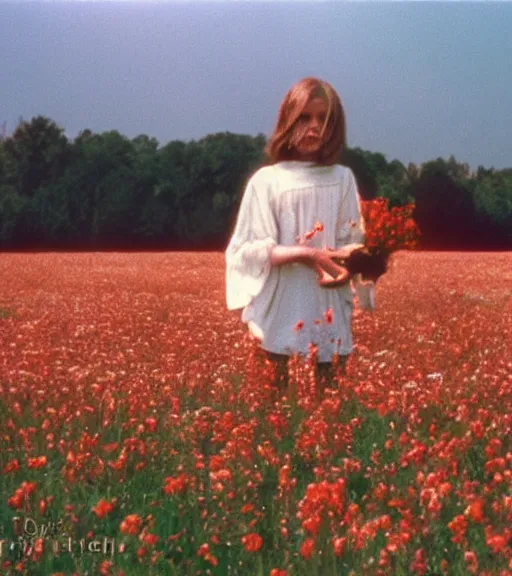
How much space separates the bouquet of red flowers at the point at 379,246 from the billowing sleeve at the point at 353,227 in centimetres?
24

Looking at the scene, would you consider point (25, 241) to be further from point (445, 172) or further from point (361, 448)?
point (445, 172)

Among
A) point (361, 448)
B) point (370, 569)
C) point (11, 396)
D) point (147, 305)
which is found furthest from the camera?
point (147, 305)

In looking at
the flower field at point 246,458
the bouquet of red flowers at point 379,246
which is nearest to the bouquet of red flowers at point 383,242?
the bouquet of red flowers at point 379,246

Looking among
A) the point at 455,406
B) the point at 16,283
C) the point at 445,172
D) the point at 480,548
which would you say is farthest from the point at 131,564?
the point at 16,283

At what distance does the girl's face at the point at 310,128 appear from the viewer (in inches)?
182

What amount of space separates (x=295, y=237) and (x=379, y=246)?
0.49m

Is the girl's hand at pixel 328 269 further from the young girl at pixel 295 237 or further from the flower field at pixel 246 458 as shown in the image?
the flower field at pixel 246 458

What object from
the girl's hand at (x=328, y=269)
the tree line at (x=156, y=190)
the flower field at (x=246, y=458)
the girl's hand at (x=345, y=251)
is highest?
the tree line at (x=156, y=190)

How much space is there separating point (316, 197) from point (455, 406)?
1156 mm

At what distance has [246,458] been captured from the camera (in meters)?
3.42

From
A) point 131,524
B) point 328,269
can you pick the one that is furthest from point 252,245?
point 131,524

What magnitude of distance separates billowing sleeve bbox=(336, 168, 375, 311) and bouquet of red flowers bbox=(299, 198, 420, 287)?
→ 24cm

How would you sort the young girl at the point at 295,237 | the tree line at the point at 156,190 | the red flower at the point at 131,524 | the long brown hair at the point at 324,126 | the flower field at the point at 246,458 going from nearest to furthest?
the red flower at the point at 131,524, the flower field at the point at 246,458, the long brown hair at the point at 324,126, the young girl at the point at 295,237, the tree line at the point at 156,190

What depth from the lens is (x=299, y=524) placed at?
9.95ft
